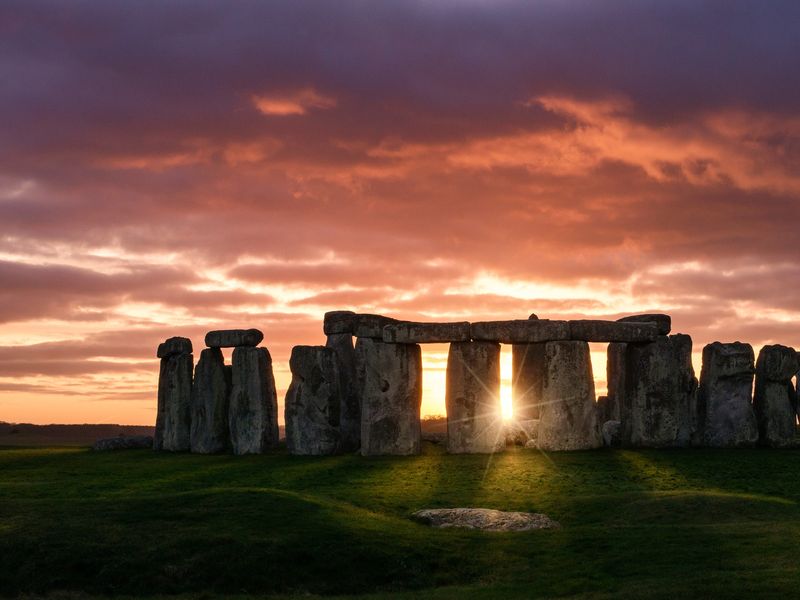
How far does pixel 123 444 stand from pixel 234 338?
8497 mm

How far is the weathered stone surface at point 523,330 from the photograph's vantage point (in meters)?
41.4

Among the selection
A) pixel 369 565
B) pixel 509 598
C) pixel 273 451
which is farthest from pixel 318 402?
pixel 509 598

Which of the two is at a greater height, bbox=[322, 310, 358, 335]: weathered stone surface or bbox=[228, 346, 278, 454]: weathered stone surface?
bbox=[322, 310, 358, 335]: weathered stone surface

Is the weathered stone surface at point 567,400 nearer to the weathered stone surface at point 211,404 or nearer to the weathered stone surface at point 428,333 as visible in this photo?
the weathered stone surface at point 428,333

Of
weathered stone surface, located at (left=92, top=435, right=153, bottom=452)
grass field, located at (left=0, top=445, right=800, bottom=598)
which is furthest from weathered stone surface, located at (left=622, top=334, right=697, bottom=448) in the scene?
weathered stone surface, located at (left=92, top=435, right=153, bottom=452)

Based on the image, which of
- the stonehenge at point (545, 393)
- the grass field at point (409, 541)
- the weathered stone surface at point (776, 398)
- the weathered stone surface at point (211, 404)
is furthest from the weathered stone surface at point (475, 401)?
the weathered stone surface at point (211, 404)

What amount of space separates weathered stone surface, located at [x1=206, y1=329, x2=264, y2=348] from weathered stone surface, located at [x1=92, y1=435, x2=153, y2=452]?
723 centimetres

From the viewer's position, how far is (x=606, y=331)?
41469mm

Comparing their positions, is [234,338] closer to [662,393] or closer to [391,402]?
[391,402]

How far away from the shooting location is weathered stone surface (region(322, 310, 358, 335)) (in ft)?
159

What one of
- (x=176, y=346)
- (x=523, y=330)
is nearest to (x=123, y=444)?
(x=176, y=346)

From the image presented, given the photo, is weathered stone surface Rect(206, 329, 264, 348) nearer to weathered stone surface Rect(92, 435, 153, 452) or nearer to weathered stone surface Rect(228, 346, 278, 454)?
weathered stone surface Rect(228, 346, 278, 454)

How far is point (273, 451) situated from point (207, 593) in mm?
23126

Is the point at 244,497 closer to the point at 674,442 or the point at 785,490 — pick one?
the point at 785,490
